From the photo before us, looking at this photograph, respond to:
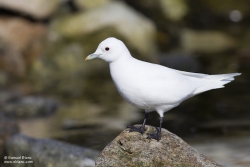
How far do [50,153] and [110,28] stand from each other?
438 inches

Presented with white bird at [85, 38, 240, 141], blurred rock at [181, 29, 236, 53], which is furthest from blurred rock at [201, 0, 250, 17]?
white bird at [85, 38, 240, 141]

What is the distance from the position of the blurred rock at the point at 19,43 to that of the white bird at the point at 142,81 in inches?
486

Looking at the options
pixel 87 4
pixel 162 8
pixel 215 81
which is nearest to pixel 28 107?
pixel 215 81

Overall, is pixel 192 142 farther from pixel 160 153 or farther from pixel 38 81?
pixel 38 81

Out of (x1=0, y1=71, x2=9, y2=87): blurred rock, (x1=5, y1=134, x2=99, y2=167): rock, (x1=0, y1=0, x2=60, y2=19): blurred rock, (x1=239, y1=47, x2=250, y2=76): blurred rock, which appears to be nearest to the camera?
(x1=5, y1=134, x2=99, y2=167): rock

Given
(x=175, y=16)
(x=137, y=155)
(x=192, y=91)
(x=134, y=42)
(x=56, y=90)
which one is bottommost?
(x=137, y=155)

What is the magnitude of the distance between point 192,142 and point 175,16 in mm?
14184

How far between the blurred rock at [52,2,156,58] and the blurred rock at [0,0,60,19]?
0.70 meters

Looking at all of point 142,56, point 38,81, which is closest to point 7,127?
point 38,81

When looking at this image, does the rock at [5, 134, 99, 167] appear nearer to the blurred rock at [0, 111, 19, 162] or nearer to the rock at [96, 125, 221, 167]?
the blurred rock at [0, 111, 19, 162]

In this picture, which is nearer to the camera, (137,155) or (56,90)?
(137,155)

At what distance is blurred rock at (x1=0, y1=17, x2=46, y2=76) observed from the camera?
1866 centimetres

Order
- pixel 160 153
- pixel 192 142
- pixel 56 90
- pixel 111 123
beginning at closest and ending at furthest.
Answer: pixel 160 153 → pixel 192 142 → pixel 111 123 → pixel 56 90

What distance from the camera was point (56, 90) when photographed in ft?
54.3
